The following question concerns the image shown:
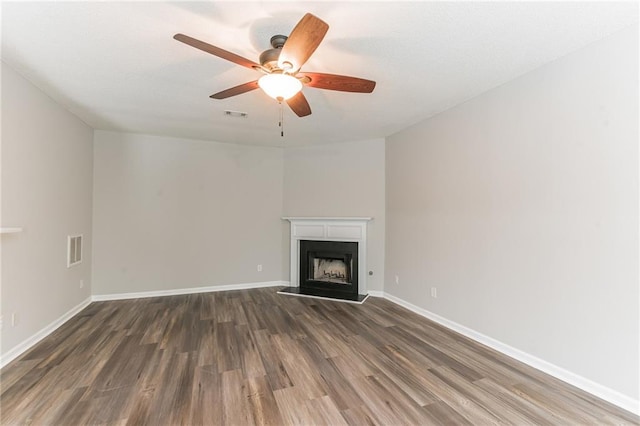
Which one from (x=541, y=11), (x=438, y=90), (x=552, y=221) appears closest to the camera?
(x=541, y=11)

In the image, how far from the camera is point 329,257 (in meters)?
4.97

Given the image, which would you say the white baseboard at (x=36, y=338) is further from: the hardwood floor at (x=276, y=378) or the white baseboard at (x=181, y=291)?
the white baseboard at (x=181, y=291)

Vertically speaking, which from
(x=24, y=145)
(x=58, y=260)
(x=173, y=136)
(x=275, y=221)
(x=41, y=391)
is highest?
(x=173, y=136)

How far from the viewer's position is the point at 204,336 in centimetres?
307

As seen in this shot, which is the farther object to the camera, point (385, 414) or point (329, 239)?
point (329, 239)

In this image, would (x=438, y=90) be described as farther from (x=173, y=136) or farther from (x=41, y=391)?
(x=41, y=391)

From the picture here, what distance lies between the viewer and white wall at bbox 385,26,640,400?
Result: 1979 mm

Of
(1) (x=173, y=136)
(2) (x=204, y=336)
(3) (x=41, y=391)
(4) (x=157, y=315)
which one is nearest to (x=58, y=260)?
(4) (x=157, y=315)

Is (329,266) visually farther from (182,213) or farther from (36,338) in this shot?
(36,338)

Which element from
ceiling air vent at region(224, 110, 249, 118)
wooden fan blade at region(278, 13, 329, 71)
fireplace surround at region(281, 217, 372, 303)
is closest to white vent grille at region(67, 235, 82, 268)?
ceiling air vent at region(224, 110, 249, 118)

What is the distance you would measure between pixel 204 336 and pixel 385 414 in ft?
6.78

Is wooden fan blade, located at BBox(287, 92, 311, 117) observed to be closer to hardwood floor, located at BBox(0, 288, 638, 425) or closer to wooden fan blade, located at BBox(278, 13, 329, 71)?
wooden fan blade, located at BBox(278, 13, 329, 71)

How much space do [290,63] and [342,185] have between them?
3276 millimetres

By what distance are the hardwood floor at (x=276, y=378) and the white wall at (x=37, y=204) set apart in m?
0.37
